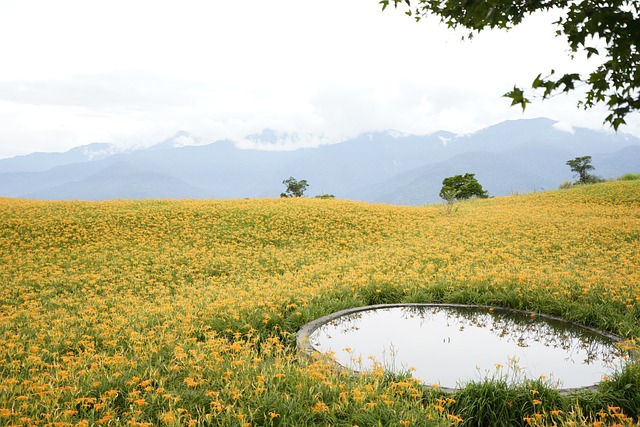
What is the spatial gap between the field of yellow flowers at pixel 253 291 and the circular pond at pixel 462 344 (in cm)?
57

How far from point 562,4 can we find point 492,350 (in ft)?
15.6

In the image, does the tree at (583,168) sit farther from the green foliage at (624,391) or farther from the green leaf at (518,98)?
the green leaf at (518,98)

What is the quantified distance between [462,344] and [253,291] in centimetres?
535

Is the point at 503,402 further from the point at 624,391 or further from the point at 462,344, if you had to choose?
the point at 462,344

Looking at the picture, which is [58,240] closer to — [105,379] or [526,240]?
[105,379]

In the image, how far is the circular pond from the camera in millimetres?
5711

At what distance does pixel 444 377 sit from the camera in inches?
221

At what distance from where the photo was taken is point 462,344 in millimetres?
6734

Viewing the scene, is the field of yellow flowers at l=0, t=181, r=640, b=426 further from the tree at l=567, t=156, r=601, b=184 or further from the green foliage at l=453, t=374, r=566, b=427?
the tree at l=567, t=156, r=601, b=184

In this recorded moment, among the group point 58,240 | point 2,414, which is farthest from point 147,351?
point 58,240

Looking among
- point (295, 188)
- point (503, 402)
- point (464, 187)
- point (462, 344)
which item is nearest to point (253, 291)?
point (462, 344)

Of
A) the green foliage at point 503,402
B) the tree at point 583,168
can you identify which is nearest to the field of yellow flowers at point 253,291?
the green foliage at point 503,402

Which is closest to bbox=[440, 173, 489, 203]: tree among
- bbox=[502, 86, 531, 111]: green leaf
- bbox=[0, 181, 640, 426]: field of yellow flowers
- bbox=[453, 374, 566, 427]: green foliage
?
bbox=[0, 181, 640, 426]: field of yellow flowers

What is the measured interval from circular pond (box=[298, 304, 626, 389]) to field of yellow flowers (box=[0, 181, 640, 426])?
0.57m
